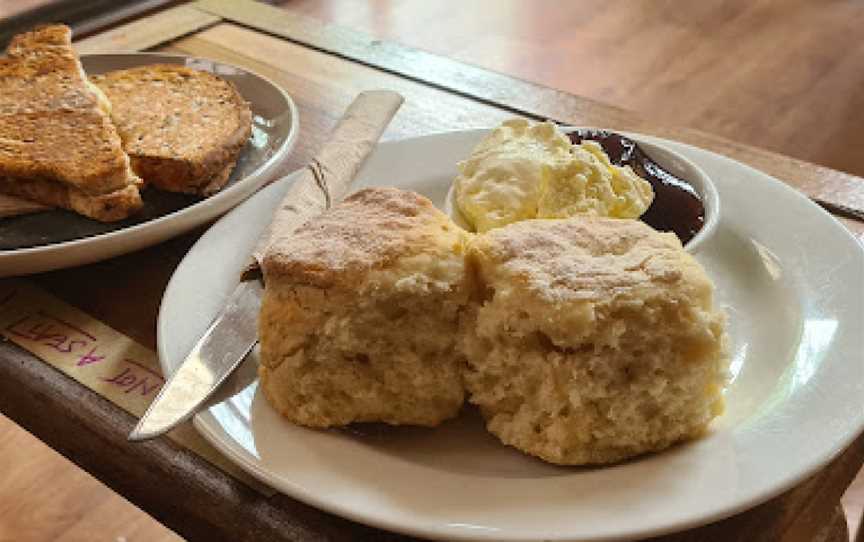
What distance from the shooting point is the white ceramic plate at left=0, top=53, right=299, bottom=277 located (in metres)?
1.09

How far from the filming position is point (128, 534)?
1.21m

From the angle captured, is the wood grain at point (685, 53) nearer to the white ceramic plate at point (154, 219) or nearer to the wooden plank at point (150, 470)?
the white ceramic plate at point (154, 219)

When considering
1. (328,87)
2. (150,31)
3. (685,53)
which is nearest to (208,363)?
(328,87)

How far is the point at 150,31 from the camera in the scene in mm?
1885

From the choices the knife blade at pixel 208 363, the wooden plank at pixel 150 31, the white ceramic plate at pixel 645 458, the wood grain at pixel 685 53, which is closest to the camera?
the white ceramic plate at pixel 645 458

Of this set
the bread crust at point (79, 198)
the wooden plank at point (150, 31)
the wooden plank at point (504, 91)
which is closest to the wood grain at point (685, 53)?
the wooden plank at point (504, 91)

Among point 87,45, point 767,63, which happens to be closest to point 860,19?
point 767,63

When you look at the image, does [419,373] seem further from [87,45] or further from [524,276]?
[87,45]

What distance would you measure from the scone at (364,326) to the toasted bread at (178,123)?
1.40 feet

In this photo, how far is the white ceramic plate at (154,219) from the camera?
109cm

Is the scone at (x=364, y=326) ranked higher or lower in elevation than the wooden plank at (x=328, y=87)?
higher

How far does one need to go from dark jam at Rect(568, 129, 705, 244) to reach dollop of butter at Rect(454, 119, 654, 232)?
2 centimetres

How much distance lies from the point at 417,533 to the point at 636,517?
16cm

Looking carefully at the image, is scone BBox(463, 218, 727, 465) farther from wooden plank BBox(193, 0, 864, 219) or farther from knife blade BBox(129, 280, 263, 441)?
wooden plank BBox(193, 0, 864, 219)
